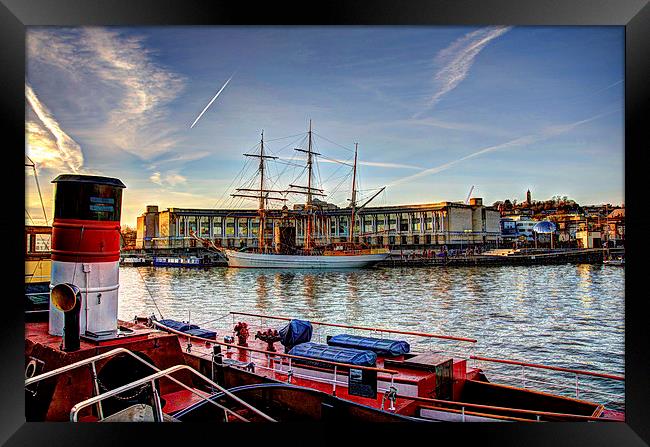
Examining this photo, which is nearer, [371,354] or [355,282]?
[371,354]

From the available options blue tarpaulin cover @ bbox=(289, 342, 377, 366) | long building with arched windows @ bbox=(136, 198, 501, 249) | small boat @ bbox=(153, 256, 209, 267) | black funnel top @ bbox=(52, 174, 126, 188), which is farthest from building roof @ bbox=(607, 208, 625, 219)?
small boat @ bbox=(153, 256, 209, 267)

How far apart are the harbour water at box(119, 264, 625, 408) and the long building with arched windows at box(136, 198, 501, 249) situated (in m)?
1.84

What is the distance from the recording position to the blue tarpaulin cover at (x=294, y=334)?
594 centimetres

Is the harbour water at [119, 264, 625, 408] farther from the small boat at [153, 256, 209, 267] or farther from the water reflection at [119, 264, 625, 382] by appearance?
the small boat at [153, 256, 209, 267]

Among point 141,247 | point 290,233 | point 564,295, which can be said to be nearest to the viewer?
point 141,247

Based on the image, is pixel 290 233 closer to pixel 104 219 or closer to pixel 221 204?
pixel 221 204

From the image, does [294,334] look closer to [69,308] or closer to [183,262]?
[69,308]

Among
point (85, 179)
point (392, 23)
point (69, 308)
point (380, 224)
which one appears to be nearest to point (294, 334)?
point (69, 308)

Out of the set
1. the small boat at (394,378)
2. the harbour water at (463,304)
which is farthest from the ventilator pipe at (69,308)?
the harbour water at (463,304)

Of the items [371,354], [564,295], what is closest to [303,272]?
[564,295]

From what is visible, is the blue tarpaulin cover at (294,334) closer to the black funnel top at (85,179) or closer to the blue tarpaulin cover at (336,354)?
the blue tarpaulin cover at (336,354)

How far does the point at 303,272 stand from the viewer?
91.4 feet
